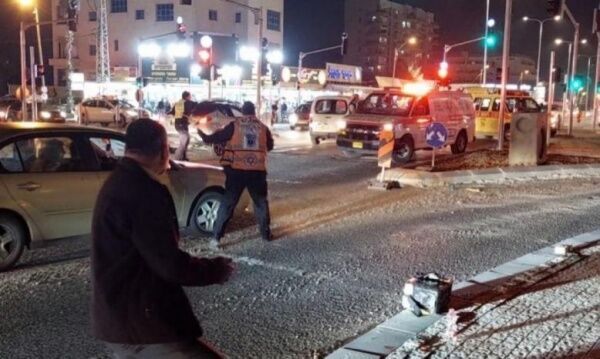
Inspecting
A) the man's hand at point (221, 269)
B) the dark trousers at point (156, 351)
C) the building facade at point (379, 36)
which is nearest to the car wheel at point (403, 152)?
the man's hand at point (221, 269)

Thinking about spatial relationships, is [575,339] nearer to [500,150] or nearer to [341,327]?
[341,327]

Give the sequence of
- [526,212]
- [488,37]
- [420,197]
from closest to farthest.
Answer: [526,212] < [420,197] < [488,37]

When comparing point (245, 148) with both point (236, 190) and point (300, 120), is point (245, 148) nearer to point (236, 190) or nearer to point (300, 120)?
point (236, 190)

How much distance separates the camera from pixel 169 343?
284 centimetres

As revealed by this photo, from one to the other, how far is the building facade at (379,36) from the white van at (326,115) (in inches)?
3477

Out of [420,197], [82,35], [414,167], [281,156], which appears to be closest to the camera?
[420,197]

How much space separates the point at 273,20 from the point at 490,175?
198 feet

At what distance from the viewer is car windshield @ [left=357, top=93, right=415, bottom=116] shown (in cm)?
1986

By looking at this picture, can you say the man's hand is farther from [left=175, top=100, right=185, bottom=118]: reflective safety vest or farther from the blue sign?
[left=175, top=100, right=185, bottom=118]: reflective safety vest

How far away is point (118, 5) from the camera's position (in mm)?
69000

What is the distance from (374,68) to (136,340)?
117309mm

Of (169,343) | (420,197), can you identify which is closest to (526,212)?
(420,197)

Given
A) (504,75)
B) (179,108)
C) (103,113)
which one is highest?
(504,75)

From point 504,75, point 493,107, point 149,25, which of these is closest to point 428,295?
point 504,75
